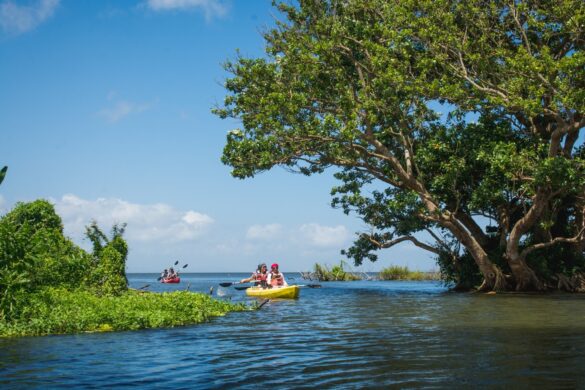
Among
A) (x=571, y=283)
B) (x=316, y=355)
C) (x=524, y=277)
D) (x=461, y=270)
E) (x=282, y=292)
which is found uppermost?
(x=461, y=270)

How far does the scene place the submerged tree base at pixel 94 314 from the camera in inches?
591

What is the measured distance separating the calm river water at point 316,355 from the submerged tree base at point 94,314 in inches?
27.6

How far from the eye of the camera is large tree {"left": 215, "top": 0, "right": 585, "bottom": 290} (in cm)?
2712

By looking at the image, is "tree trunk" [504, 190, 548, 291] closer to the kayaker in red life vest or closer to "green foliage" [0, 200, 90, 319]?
the kayaker in red life vest

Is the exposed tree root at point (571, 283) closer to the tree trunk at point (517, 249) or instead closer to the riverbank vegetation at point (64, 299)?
the tree trunk at point (517, 249)

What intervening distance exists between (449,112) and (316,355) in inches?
884

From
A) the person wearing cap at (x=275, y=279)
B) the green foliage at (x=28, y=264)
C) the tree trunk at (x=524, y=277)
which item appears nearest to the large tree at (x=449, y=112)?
the tree trunk at (x=524, y=277)

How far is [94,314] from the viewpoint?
1594 cm

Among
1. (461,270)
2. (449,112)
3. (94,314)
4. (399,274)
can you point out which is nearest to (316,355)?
(94,314)

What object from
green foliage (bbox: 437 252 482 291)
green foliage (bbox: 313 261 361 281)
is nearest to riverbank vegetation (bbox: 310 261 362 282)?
green foliage (bbox: 313 261 361 281)

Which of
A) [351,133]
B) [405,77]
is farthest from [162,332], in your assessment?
[405,77]

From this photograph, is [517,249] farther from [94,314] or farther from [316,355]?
[94,314]

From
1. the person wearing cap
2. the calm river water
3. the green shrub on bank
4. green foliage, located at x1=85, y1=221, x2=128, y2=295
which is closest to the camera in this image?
the calm river water

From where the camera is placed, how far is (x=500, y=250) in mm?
33594
